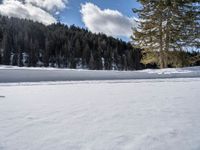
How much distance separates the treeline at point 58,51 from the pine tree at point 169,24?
40157 millimetres

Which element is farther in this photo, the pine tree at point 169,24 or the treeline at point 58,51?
the treeline at point 58,51

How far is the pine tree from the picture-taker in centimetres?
1435

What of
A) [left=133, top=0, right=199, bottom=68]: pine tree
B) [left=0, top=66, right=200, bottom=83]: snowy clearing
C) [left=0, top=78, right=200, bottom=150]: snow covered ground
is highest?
[left=133, top=0, right=199, bottom=68]: pine tree

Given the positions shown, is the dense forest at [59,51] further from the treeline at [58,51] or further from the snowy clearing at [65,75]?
the snowy clearing at [65,75]

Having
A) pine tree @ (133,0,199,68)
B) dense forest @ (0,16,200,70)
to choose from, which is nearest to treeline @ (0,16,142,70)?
dense forest @ (0,16,200,70)

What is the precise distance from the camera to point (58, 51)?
6238 centimetres

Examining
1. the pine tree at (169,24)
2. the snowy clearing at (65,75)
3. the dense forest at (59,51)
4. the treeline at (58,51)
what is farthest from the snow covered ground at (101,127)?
the treeline at (58,51)

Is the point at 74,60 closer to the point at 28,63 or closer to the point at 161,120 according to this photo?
the point at 28,63

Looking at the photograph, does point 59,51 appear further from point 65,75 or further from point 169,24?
point 65,75

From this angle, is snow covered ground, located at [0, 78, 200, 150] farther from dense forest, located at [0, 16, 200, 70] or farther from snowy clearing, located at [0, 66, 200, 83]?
dense forest, located at [0, 16, 200, 70]

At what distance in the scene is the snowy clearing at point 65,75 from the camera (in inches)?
285

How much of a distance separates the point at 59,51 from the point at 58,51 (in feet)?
0.84

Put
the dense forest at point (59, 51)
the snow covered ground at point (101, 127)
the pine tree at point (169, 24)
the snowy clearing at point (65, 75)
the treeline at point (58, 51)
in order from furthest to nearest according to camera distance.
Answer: the treeline at point (58, 51) < the dense forest at point (59, 51) < the pine tree at point (169, 24) < the snowy clearing at point (65, 75) < the snow covered ground at point (101, 127)

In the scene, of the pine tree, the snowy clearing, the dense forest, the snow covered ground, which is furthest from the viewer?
the dense forest
